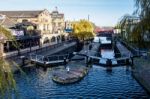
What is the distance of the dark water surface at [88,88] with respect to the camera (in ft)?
134

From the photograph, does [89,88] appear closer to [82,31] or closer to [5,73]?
[5,73]

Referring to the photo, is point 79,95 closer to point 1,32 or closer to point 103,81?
point 103,81

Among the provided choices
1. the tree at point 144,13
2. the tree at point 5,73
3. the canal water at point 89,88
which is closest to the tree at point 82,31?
the canal water at point 89,88

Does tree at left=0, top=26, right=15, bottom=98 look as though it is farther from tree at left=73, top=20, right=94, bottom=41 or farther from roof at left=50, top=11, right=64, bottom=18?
roof at left=50, top=11, right=64, bottom=18

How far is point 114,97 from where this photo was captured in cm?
4044

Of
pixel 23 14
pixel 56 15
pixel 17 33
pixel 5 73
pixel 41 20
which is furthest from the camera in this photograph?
pixel 56 15

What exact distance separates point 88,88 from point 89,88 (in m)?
0.13

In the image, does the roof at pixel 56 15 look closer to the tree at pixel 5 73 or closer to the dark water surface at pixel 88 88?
the dark water surface at pixel 88 88

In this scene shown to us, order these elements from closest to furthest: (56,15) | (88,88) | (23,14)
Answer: (88,88), (23,14), (56,15)

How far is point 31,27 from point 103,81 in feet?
181

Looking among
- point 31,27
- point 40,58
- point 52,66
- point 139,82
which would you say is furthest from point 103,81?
point 31,27

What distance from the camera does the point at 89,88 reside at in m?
45.6

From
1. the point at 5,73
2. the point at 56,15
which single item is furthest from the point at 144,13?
the point at 56,15

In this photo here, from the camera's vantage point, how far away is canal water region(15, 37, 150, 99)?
4084 cm
